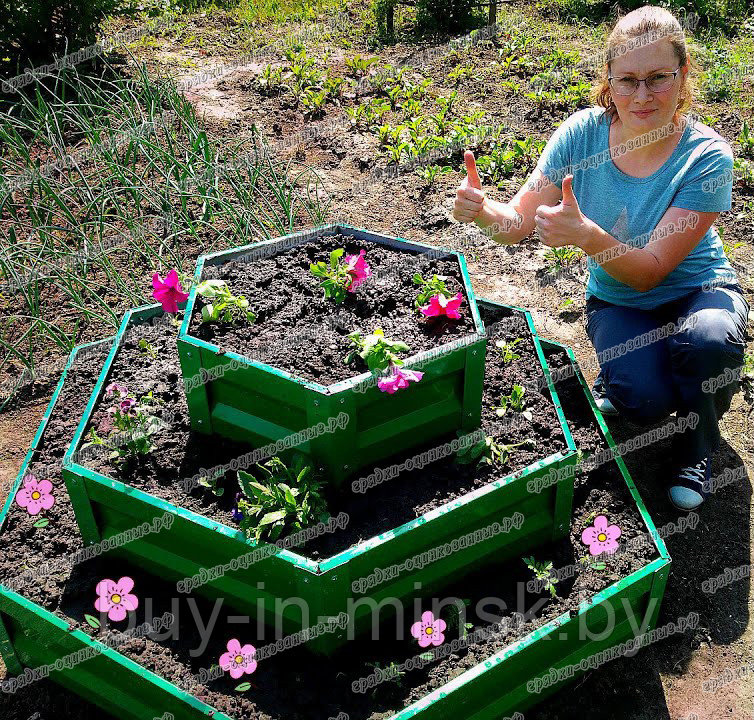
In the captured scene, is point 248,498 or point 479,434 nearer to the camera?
point 248,498

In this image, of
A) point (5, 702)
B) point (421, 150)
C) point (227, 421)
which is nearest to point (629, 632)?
point (227, 421)

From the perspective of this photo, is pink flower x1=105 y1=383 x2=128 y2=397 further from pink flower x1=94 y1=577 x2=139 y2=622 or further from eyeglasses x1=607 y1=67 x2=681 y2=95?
eyeglasses x1=607 y1=67 x2=681 y2=95

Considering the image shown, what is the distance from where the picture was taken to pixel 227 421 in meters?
2.59

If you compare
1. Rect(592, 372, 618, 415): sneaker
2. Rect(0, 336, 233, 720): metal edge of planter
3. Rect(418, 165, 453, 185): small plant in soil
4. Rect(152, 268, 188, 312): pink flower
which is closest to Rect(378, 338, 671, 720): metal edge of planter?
Rect(0, 336, 233, 720): metal edge of planter

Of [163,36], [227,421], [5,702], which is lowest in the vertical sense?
[5,702]

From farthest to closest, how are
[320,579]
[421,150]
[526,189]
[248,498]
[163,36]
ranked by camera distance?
[163,36], [421,150], [526,189], [248,498], [320,579]

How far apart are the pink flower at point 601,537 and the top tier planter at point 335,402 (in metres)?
0.48

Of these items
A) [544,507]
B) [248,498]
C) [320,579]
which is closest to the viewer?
[320,579]

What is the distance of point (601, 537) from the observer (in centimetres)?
256

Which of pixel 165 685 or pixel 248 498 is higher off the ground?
pixel 248 498

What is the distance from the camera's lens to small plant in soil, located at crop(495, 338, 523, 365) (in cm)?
304

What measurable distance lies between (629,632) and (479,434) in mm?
732

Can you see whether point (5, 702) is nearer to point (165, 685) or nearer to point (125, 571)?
point (125, 571)

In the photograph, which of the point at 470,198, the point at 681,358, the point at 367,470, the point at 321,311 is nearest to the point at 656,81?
the point at 470,198
